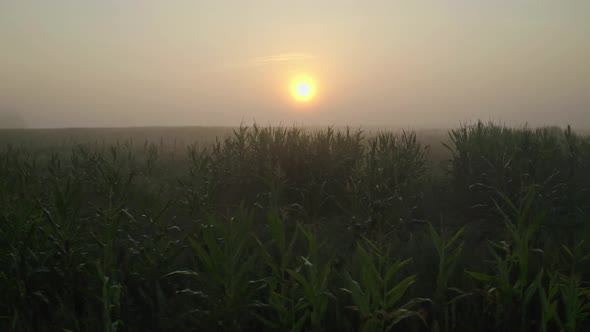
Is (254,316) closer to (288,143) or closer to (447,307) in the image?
(447,307)

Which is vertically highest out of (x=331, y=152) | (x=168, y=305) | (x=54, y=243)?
(x=331, y=152)

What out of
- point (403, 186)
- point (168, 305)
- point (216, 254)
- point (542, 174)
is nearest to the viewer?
point (216, 254)

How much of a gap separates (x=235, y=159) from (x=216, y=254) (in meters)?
4.66

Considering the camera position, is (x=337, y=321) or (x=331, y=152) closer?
(x=337, y=321)

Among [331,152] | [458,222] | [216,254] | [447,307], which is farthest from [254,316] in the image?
[331,152]

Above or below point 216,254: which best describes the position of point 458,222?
below

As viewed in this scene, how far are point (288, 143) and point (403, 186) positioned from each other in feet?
7.86

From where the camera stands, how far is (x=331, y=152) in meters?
7.11

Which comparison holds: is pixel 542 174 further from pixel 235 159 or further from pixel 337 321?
pixel 337 321

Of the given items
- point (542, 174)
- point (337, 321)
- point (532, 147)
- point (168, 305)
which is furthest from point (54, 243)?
point (532, 147)

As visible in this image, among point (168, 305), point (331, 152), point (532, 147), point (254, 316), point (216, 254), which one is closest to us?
point (216, 254)

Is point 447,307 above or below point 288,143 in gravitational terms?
below

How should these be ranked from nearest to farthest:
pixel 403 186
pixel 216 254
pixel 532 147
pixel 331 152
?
pixel 216 254 → pixel 403 186 → pixel 331 152 → pixel 532 147

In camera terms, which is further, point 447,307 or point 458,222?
point 458,222
